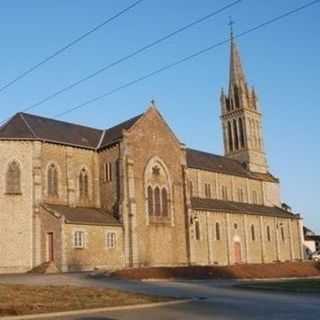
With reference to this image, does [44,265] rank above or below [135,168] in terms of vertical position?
below

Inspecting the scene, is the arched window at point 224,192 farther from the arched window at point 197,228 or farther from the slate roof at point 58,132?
the slate roof at point 58,132

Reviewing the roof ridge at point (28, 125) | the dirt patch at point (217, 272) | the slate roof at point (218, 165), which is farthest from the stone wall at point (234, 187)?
the dirt patch at point (217, 272)

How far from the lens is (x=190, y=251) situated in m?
54.5

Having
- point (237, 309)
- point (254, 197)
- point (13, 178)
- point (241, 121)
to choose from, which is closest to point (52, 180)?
point (13, 178)

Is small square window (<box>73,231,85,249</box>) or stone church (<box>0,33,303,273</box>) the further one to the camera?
stone church (<box>0,33,303,273</box>)

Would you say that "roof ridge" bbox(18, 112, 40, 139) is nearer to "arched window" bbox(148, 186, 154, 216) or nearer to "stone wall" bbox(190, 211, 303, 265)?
"arched window" bbox(148, 186, 154, 216)

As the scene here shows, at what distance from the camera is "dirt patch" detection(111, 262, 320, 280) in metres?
36.3

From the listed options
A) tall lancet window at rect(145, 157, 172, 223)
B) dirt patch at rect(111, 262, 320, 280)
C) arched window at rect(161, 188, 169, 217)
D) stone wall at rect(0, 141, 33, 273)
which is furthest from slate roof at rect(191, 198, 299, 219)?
stone wall at rect(0, 141, 33, 273)

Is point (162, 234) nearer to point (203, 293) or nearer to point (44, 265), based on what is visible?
point (44, 265)

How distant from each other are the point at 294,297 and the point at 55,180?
31548mm

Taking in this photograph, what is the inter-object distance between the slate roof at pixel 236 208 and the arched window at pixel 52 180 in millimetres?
16707

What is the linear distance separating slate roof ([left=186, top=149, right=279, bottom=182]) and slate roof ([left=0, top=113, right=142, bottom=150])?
13813mm

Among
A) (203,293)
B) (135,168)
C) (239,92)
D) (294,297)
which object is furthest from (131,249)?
(239,92)

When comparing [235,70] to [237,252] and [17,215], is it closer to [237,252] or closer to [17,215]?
[237,252]
